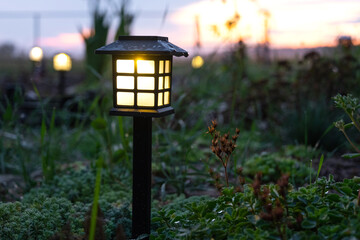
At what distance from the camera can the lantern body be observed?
1.96 metres

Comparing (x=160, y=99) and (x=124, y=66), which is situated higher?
(x=124, y=66)

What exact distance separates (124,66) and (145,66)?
0.36ft

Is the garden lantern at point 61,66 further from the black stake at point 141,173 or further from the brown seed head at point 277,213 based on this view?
the brown seed head at point 277,213

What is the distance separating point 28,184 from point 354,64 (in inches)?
179

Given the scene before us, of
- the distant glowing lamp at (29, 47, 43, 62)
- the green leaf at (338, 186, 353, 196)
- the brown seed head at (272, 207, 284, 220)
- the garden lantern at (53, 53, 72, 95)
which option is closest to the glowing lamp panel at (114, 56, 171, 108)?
the brown seed head at (272, 207, 284, 220)

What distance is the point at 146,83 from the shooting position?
1.98 m

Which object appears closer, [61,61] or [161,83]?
[161,83]

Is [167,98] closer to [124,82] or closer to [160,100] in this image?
[160,100]

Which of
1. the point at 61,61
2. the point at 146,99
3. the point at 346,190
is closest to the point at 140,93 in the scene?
the point at 146,99

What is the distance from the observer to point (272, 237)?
1.45m

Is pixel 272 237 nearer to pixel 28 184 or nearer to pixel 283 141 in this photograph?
pixel 28 184

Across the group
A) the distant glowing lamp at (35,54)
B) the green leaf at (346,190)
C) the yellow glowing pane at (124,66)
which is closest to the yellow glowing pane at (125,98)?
the yellow glowing pane at (124,66)

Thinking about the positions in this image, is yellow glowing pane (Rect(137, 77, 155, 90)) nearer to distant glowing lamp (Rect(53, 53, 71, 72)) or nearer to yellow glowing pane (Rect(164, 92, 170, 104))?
yellow glowing pane (Rect(164, 92, 170, 104))

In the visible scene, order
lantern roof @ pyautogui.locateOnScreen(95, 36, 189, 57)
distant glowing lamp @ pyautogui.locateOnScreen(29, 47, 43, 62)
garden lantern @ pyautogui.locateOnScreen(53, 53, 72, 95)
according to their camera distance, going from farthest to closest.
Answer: distant glowing lamp @ pyautogui.locateOnScreen(29, 47, 43, 62) → garden lantern @ pyautogui.locateOnScreen(53, 53, 72, 95) → lantern roof @ pyautogui.locateOnScreen(95, 36, 189, 57)
